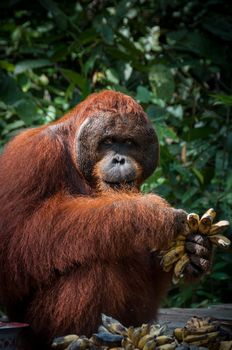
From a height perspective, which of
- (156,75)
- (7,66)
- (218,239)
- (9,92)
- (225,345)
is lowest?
(225,345)

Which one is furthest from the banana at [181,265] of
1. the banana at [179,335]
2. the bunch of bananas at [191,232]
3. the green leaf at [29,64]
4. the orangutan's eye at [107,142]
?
the green leaf at [29,64]

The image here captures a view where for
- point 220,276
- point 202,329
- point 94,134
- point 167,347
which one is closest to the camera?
point 167,347

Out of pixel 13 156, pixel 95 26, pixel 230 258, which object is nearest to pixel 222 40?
pixel 95 26

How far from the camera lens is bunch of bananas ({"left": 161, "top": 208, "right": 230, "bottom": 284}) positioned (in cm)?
399

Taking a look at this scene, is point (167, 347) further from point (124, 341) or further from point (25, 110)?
point (25, 110)

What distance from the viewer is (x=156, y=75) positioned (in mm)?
6980

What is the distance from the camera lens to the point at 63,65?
795cm

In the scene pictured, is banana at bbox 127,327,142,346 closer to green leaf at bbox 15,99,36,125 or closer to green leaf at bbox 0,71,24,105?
green leaf at bbox 15,99,36,125

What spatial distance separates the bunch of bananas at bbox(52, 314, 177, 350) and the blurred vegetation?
8.25 ft

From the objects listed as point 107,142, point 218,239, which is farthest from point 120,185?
point 218,239

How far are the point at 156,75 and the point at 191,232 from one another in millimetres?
3142

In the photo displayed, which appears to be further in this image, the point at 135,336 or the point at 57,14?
the point at 57,14

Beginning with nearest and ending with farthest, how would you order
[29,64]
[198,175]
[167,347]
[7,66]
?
[167,347], [198,175], [29,64], [7,66]

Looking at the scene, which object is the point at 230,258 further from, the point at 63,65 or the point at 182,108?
the point at 63,65
